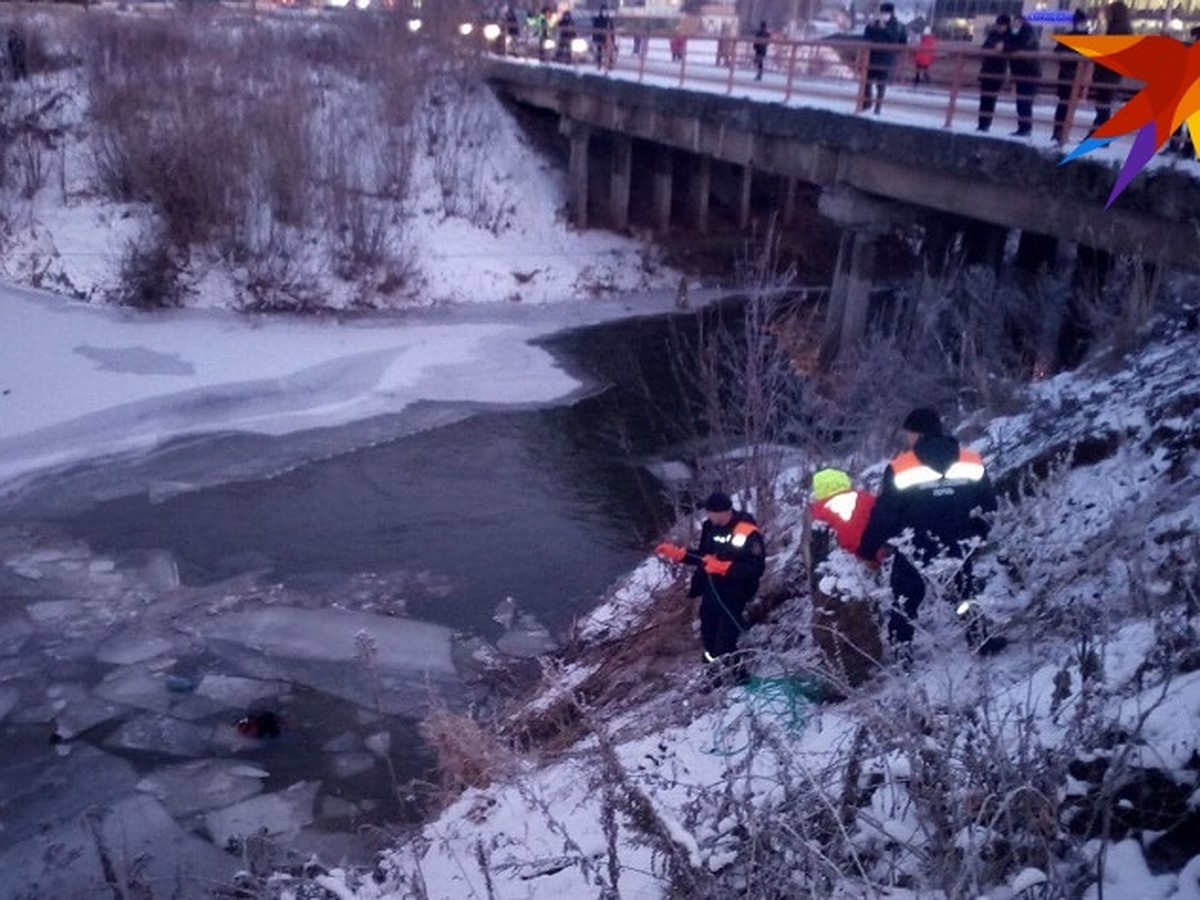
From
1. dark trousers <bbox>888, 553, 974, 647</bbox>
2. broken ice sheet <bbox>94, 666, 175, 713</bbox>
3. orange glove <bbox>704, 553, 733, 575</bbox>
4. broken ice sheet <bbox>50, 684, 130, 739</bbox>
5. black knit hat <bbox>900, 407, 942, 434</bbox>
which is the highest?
black knit hat <bbox>900, 407, 942, 434</bbox>

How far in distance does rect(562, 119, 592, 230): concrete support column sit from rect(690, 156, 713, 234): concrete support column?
110 inches

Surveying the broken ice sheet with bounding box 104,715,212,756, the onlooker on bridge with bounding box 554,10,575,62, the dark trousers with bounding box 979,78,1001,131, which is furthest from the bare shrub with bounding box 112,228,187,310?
the dark trousers with bounding box 979,78,1001,131

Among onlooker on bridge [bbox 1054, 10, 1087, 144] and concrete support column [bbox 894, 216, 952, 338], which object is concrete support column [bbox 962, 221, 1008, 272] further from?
onlooker on bridge [bbox 1054, 10, 1087, 144]

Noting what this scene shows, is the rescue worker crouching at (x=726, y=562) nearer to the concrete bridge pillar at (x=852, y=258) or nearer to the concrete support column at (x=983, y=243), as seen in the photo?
the concrete bridge pillar at (x=852, y=258)

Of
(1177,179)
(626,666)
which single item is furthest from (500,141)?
(626,666)

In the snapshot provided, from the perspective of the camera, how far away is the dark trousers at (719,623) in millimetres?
6855

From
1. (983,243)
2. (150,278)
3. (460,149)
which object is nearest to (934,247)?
(983,243)

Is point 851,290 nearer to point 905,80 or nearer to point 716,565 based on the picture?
point 905,80

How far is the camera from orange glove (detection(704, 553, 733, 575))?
6684 mm

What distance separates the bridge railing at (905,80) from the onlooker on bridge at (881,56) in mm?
47

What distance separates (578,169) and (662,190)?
82.7 inches

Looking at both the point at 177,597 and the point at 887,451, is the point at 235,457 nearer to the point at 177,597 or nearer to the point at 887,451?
the point at 177,597

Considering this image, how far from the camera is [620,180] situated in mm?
26234

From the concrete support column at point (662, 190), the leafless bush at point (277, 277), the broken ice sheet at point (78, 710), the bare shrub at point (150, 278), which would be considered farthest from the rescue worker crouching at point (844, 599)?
the concrete support column at point (662, 190)
